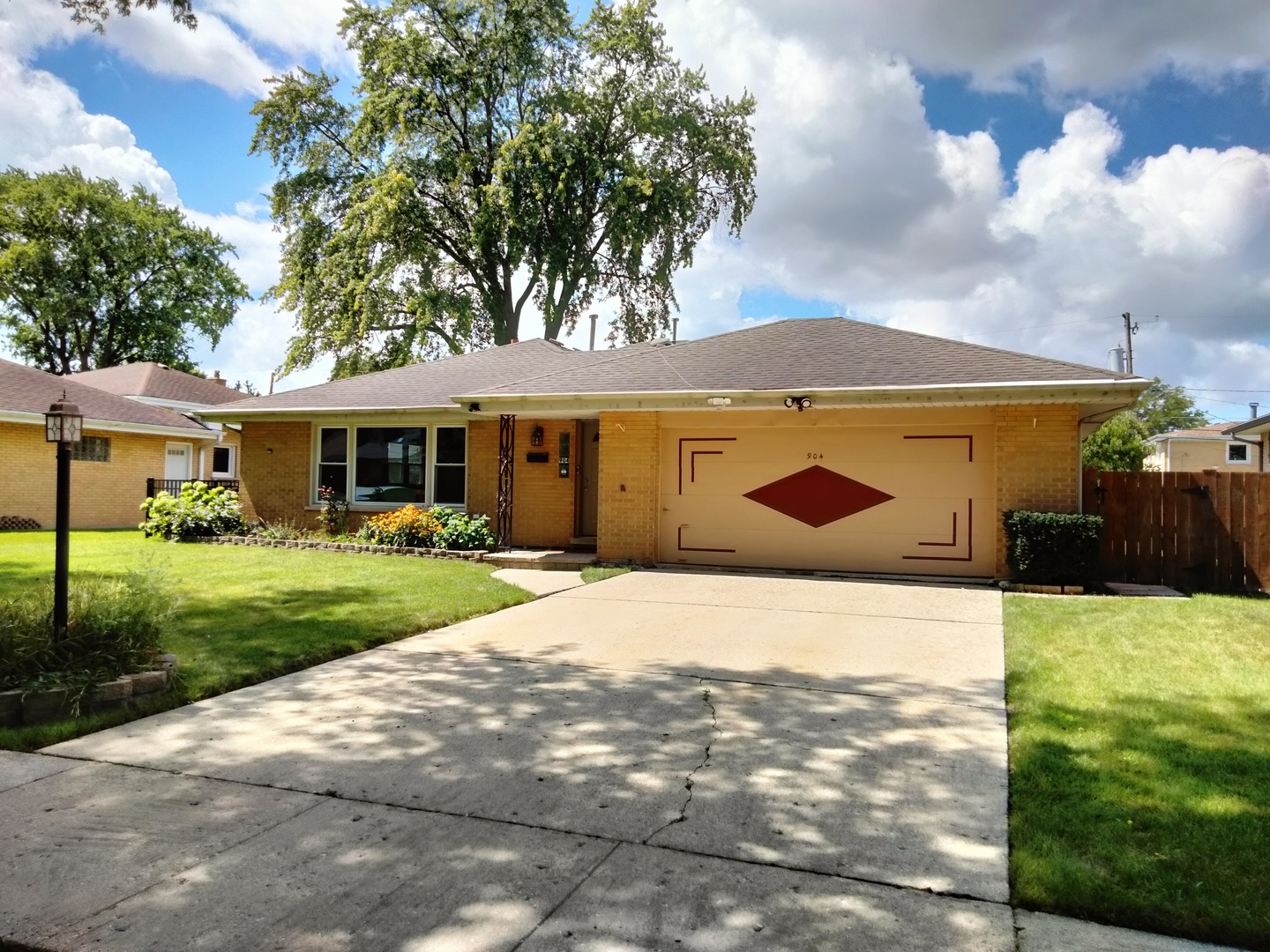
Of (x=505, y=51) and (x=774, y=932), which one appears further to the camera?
(x=505, y=51)

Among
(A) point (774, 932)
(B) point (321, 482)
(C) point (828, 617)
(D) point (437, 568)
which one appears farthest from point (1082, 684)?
(B) point (321, 482)

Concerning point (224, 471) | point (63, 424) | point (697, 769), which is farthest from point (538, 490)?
point (224, 471)

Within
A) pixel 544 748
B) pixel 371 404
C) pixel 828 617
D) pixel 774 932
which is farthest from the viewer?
pixel 371 404

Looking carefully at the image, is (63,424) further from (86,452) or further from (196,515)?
(86,452)

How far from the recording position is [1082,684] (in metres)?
5.65

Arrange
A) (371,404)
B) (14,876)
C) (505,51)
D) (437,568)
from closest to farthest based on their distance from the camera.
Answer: (14,876), (437,568), (371,404), (505,51)

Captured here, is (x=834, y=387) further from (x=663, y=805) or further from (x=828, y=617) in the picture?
(x=663, y=805)

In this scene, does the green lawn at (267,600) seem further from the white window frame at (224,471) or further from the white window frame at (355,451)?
the white window frame at (224,471)

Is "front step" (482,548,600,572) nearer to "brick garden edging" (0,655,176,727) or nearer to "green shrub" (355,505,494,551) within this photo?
"green shrub" (355,505,494,551)

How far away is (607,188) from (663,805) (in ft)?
96.6

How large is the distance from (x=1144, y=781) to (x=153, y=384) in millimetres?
34050

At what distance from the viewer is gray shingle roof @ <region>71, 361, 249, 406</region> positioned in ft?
98.4

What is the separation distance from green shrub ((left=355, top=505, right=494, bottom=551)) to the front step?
60 cm

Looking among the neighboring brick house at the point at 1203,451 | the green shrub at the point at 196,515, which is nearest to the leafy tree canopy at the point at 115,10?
the green shrub at the point at 196,515
